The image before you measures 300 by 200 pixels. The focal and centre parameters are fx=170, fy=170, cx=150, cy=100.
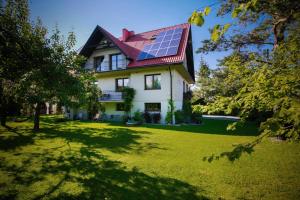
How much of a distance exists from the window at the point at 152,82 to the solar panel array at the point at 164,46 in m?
2.08

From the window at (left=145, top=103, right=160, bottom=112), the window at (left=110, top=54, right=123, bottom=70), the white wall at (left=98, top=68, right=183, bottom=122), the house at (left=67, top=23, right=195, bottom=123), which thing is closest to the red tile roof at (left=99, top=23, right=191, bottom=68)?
the house at (left=67, top=23, right=195, bottom=123)

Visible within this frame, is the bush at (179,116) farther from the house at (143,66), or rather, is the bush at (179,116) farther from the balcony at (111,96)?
the balcony at (111,96)

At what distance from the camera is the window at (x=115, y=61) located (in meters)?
21.3

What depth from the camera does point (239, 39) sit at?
11609mm

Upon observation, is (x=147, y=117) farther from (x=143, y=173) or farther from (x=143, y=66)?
(x=143, y=173)

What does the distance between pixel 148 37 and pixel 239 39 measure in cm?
1437

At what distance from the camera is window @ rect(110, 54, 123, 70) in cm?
2128

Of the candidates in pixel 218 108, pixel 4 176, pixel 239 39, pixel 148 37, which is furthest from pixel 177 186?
pixel 148 37

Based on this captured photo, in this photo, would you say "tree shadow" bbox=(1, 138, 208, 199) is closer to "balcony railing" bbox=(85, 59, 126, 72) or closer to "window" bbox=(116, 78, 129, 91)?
"window" bbox=(116, 78, 129, 91)

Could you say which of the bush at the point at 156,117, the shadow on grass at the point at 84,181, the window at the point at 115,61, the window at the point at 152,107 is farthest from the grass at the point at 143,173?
the window at the point at 115,61

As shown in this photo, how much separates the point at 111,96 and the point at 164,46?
28.0 feet

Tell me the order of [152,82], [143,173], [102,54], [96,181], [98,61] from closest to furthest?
[96,181] → [143,173] → [152,82] → [102,54] → [98,61]

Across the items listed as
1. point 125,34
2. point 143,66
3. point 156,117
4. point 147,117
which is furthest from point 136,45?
point 156,117

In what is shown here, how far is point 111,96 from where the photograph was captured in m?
20.7
